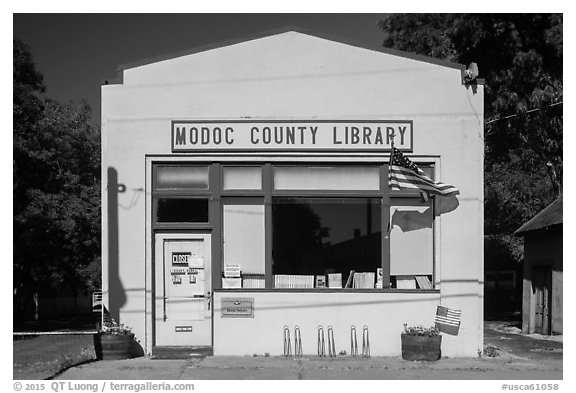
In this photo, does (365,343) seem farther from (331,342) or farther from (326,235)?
(326,235)

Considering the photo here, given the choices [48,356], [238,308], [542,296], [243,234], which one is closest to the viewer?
[238,308]

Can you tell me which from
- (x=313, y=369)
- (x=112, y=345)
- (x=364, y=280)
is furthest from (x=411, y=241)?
(x=112, y=345)

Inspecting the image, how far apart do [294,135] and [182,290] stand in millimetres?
3283

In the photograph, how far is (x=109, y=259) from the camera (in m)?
12.9

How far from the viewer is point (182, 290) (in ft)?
42.9

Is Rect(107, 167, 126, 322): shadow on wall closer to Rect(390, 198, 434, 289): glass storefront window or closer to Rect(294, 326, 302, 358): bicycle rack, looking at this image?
Rect(294, 326, 302, 358): bicycle rack

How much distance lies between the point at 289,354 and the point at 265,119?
3983 mm

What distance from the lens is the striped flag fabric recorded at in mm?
12734

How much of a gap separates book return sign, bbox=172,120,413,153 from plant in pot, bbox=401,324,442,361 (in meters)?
3.12

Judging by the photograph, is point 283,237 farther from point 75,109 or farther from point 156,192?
point 75,109

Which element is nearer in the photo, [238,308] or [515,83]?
[238,308]

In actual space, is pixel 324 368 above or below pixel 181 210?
below
